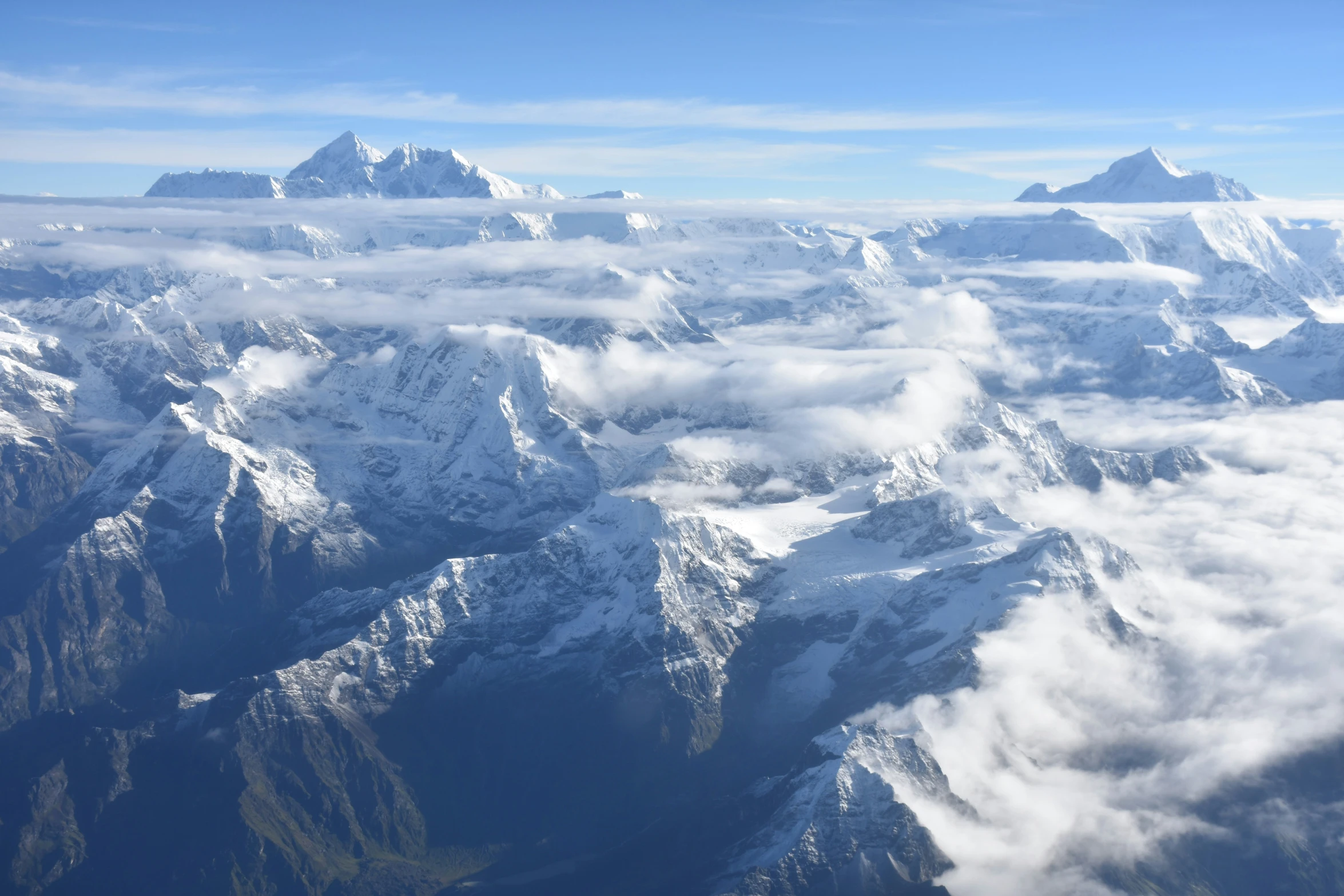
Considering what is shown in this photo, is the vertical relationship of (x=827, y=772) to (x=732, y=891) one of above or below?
above

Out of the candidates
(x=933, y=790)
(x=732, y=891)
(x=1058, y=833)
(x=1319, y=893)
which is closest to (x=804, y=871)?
(x=732, y=891)

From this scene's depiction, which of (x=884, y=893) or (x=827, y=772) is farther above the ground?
(x=827, y=772)

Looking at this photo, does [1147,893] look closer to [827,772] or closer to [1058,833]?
[1058,833]

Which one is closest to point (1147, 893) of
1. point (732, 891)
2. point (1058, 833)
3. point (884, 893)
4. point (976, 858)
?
point (1058, 833)

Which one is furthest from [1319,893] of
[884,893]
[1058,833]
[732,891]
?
[732,891]

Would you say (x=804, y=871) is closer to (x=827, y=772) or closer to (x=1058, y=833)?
(x=827, y=772)

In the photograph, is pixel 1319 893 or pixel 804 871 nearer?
pixel 804 871

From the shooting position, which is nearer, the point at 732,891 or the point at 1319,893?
the point at 732,891

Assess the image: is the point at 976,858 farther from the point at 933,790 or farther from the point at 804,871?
the point at 804,871
